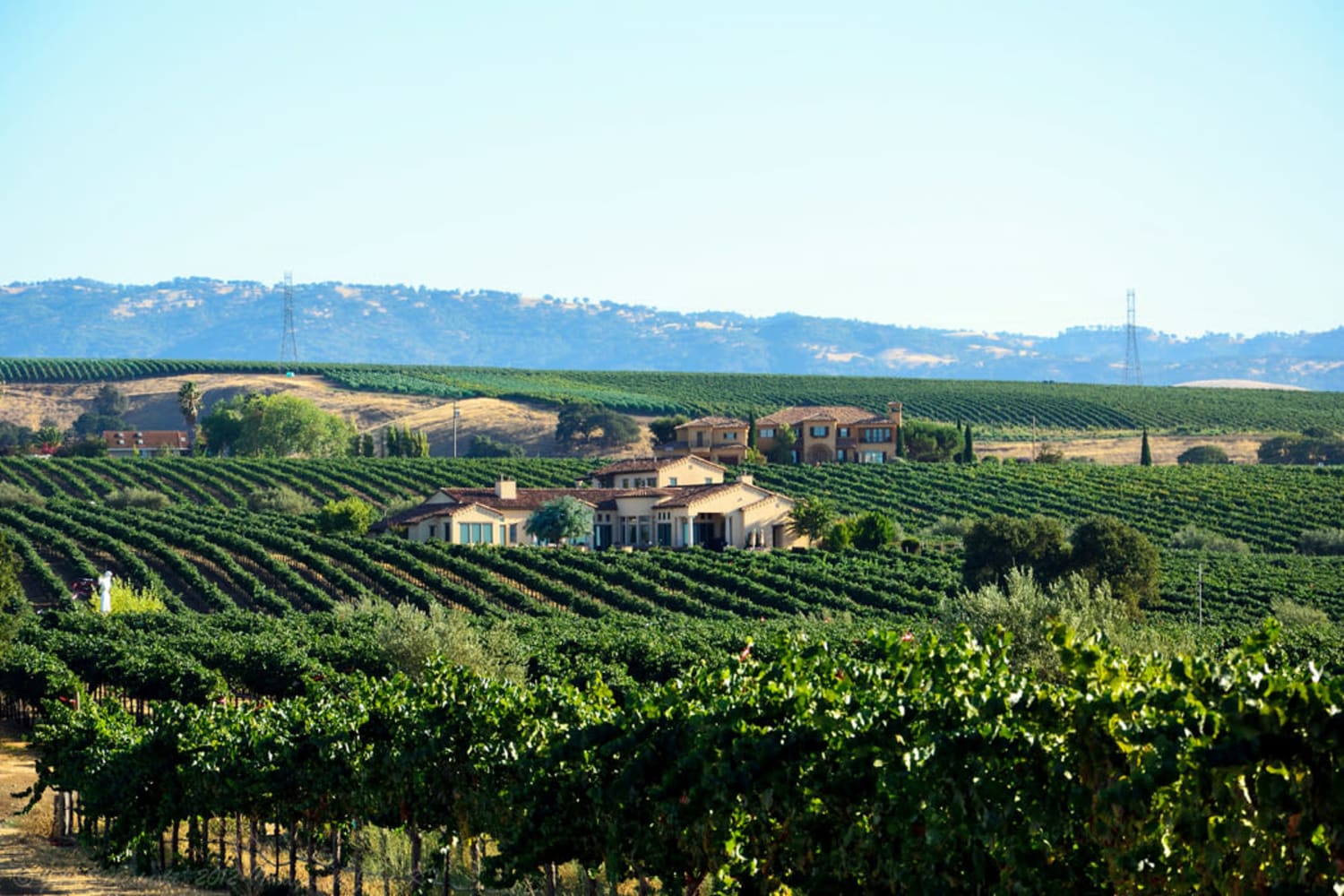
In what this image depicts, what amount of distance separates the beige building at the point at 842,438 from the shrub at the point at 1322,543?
3579 centimetres

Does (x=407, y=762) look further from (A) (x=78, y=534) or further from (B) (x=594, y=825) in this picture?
(A) (x=78, y=534)

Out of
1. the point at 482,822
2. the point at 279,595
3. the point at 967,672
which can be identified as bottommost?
the point at 279,595

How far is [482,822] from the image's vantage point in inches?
767

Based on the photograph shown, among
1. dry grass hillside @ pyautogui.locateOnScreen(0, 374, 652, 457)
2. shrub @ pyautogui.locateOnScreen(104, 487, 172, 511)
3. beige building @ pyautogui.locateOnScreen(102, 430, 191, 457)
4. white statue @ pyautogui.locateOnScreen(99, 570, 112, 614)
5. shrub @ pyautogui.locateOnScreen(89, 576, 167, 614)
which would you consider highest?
dry grass hillside @ pyautogui.locateOnScreen(0, 374, 652, 457)

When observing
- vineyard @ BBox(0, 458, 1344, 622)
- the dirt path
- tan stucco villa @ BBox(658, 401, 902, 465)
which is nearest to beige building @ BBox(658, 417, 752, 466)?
tan stucco villa @ BBox(658, 401, 902, 465)

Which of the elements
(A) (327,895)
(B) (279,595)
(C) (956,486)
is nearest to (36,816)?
(A) (327,895)

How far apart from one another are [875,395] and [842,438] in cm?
6159

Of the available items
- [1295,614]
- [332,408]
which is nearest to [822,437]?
[1295,614]

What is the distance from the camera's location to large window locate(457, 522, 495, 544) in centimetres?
7750

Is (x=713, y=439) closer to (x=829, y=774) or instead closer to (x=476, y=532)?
(x=476, y=532)

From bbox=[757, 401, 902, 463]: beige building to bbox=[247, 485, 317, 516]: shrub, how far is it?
35.9m

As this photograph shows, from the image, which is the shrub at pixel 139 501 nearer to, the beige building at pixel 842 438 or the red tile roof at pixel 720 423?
the red tile roof at pixel 720 423

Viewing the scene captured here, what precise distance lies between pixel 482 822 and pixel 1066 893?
29.1 feet

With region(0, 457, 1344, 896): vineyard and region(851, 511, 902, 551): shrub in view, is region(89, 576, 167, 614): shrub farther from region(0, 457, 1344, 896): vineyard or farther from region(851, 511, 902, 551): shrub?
region(851, 511, 902, 551): shrub
